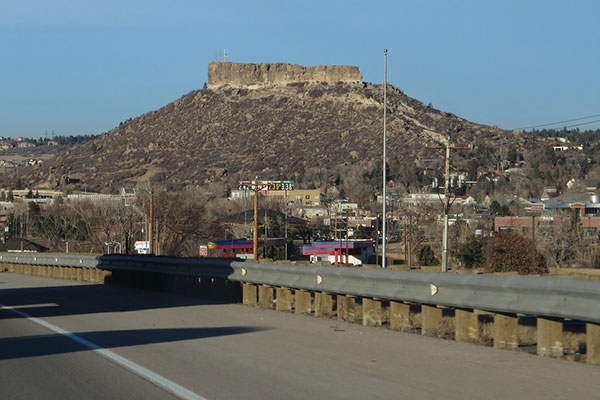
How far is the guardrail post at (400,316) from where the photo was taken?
42.1ft

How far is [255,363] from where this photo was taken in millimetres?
10141

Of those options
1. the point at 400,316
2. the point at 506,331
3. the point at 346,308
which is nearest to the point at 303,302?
the point at 346,308

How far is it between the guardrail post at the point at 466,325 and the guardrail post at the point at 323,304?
3.68 meters

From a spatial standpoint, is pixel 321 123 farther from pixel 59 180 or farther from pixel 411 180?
pixel 59 180

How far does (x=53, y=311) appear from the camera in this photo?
17016 millimetres

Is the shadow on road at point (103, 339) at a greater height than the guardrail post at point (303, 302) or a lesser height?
lesser

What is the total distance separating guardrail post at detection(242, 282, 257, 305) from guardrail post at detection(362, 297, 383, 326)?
433cm

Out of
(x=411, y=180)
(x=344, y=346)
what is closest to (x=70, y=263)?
(x=344, y=346)

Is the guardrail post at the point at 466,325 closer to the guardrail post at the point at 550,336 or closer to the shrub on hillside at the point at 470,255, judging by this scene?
the guardrail post at the point at 550,336

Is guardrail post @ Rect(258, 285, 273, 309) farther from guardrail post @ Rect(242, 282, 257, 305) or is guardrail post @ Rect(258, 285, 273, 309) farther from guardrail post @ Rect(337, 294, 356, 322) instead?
guardrail post @ Rect(337, 294, 356, 322)

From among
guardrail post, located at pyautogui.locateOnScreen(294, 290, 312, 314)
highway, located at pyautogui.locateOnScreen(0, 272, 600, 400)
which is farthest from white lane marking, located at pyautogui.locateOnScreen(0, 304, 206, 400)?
guardrail post, located at pyautogui.locateOnScreen(294, 290, 312, 314)

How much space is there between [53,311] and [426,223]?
275 ft

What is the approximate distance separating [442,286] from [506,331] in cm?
111

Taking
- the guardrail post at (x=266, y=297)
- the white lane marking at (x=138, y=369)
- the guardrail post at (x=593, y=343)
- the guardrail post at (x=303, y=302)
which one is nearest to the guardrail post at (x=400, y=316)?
the guardrail post at (x=303, y=302)
